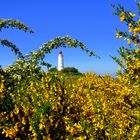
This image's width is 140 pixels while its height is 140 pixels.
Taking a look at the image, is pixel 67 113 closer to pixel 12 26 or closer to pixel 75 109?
pixel 75 109

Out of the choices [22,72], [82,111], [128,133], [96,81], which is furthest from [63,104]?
[96,81]

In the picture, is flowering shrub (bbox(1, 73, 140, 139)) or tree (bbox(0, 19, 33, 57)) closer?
flowering shrub (bbox(1, 73, 140, 139))

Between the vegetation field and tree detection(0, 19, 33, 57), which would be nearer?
the vegetation field

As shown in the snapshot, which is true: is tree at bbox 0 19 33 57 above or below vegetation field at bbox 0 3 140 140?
above

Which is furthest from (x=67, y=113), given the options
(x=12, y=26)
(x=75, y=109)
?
(x=12, y=26)

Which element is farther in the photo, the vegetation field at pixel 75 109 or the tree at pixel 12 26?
the tree at pixel 12 26

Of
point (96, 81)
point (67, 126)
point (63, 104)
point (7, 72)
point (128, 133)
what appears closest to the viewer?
point (128, 133)

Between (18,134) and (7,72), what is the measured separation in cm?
281

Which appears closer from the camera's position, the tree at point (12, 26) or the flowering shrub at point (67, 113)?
the flowering shrub at point (67, 113)

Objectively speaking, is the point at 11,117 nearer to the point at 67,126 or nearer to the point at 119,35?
the point at 67,126

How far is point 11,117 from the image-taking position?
7137 millimetres

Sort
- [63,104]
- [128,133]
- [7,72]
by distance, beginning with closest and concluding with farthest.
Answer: [128,133] < [63,104] < [7,72]

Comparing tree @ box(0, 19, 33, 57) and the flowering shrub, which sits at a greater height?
tree @ box(0, 19, 33, 57)

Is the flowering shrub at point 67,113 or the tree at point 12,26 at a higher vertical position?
the tree at point 12,26
